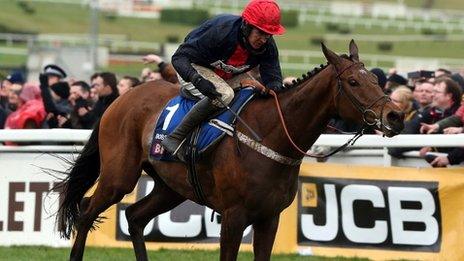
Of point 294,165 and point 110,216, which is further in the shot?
point 110,216

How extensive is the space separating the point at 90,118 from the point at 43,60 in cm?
2535

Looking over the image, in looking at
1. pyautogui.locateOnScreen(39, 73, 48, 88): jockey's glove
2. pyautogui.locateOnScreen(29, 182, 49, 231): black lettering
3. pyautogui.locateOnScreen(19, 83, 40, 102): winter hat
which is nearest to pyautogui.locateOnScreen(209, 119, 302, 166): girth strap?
pyautogui.locateOnScreen(29, 182, 49, 231): black lettering

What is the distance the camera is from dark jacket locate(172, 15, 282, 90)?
8.14 metres

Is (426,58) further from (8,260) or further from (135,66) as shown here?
(8,260)

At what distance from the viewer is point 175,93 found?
30.0 ft

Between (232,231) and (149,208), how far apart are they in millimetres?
1465

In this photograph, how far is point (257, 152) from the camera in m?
8.04

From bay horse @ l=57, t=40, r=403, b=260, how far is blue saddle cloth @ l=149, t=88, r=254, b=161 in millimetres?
59

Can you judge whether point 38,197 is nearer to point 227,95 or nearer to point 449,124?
point 227,95

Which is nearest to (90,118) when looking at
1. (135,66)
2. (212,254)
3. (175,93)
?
(212,254)

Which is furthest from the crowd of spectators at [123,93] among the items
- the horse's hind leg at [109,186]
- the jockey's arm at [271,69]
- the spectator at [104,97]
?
the jockey's arm at [271,69]

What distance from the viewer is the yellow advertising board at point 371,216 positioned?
10.2 metres

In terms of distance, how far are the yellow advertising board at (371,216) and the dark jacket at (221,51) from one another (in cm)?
235

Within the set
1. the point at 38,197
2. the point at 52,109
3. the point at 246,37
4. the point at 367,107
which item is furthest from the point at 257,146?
the point at 52,109
